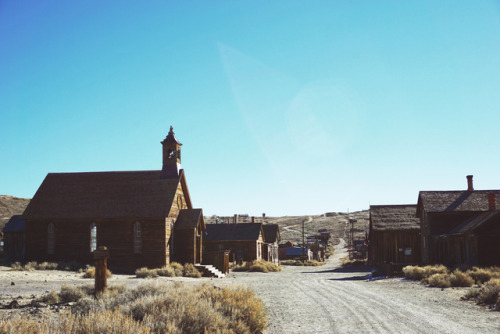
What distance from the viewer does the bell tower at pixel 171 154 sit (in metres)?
35.6

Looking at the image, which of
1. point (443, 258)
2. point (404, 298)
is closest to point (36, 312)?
point (404, 298)

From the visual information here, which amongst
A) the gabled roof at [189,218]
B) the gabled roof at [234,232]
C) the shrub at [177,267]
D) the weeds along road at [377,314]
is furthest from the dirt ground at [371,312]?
the gabled roof at [234,232]

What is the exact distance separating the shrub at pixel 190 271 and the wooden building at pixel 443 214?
1757cm

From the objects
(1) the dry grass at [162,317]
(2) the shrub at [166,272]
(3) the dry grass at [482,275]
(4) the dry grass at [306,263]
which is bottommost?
(4) the dry grass at [306,263]

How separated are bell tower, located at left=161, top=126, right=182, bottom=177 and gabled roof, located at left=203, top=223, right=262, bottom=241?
17183mm

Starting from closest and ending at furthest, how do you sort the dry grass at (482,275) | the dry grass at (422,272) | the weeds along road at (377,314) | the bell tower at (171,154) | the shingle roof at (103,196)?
the weeds along road at (377,314) → the dry grass at (482,275) → the dry grass at (422,272) → the shingle roof at (103,196) → the bell tower at (171,154)

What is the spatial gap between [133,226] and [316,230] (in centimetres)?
8832

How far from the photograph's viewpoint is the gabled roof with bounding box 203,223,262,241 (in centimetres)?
→ 5050

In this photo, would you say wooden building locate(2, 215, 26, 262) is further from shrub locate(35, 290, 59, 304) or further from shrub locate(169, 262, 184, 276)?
shrub locate(35, 290, 59, 304)

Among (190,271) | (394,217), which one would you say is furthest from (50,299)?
(394,217)

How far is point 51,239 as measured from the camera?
3291cm

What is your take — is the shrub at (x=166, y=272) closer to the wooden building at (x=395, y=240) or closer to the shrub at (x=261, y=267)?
the shrub at (x=261, y=267)

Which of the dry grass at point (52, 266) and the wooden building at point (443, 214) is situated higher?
the wooden building at point (443, 214)

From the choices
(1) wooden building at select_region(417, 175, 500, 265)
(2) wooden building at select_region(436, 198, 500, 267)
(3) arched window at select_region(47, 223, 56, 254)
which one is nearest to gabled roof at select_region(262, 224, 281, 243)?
(1) wooden building at select_region(417, 175, 500, 265)
